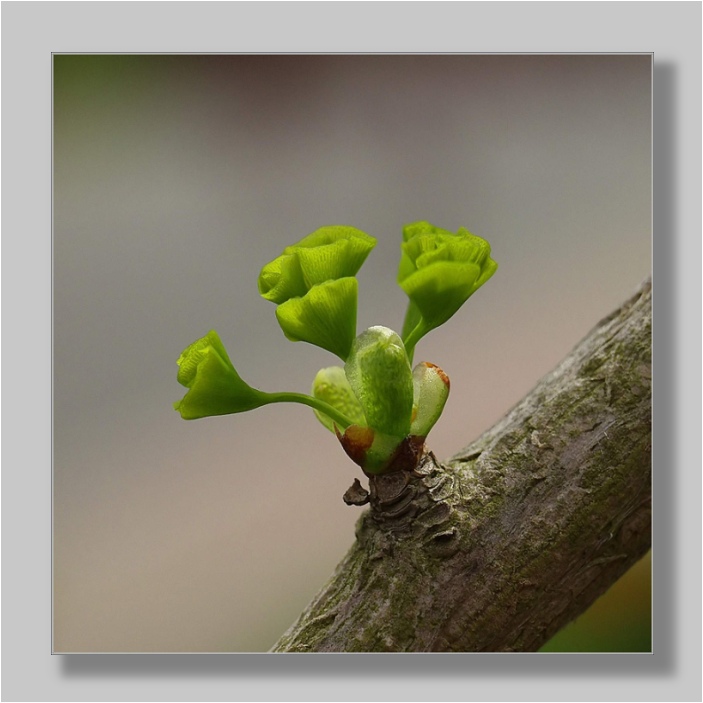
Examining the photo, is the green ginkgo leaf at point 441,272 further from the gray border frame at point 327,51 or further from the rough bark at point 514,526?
the gray border frame at point 327,51

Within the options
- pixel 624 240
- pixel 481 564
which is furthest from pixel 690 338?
pixel 481 564

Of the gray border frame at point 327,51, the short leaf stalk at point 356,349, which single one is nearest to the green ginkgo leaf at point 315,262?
the short leaf stalk at point 356,349

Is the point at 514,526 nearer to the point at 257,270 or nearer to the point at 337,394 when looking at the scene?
the point at 337,394

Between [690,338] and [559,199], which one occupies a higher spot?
[559,199]

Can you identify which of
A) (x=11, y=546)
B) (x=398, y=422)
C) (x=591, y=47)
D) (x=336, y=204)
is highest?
(x=591, y=47)

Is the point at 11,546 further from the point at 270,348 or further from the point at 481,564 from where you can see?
the point at 481,564

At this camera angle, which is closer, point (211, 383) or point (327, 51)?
point (211, 383)

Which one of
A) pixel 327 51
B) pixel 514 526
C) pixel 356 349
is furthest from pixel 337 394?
pixel 327 51
